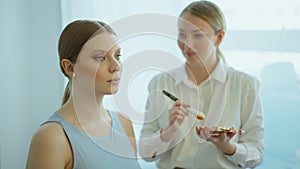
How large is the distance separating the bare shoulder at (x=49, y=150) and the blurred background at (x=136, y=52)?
0.68 feet

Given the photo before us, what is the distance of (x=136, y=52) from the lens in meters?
1.04

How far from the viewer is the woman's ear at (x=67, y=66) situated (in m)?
0.97

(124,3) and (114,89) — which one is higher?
(124,3)

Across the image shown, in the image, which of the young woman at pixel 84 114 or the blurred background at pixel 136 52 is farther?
the blurred background at pixel 136 52

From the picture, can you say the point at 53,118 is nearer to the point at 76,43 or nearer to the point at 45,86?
the point at 76,43

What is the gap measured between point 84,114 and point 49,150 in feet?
0.42

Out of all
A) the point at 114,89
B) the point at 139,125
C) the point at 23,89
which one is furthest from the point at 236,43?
the point at 23,89

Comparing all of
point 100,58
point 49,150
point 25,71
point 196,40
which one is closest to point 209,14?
point 196,40

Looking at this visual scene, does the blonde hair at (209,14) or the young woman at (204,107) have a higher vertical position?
the blonde hair at (209,14)

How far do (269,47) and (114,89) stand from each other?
0.71 meters

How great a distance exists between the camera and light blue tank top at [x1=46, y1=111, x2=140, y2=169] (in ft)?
3.04

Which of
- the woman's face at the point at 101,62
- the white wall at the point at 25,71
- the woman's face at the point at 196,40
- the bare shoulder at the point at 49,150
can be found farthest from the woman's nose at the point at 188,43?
the white wall at the point at 25,71

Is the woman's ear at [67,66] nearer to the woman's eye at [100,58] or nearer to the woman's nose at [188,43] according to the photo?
the woman's eye at [100,58]

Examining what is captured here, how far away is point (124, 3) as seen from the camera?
177 cm
